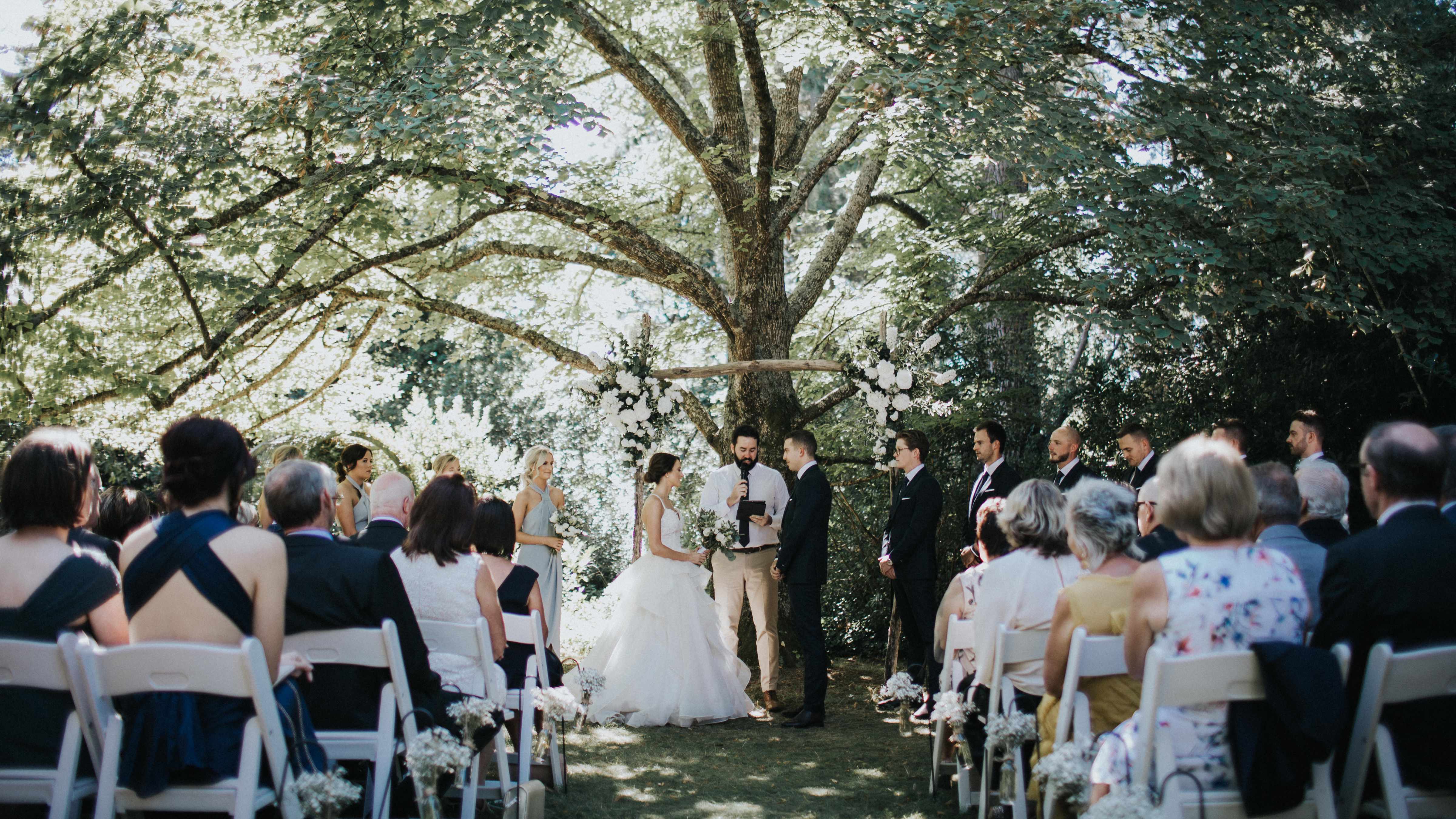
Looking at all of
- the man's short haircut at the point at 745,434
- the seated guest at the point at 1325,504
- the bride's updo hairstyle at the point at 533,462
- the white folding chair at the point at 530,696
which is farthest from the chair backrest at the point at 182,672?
the man's short haircut at the point at 745,434

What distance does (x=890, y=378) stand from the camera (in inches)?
316

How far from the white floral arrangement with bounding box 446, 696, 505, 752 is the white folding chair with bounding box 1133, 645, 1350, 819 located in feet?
6.92

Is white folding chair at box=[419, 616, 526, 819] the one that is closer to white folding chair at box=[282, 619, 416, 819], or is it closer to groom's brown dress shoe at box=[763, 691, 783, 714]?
white folding chair at box=[282, 619, 416, 819]

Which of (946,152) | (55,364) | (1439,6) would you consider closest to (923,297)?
(946,152)

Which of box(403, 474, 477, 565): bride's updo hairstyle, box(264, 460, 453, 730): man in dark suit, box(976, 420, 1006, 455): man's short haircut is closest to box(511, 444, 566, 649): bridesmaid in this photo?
box(976, 420, 1006, 455): man's short haircut

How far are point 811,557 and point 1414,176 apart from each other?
576cm

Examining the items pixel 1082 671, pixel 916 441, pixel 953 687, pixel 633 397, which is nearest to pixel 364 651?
pixel 1082 671

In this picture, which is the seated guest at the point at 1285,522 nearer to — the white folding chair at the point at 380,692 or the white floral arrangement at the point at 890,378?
the white folding chair at the point at 380,692

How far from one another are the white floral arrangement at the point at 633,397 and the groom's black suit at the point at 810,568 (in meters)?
1.71

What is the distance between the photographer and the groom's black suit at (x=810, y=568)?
715 centimetres

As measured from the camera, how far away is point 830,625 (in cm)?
1107

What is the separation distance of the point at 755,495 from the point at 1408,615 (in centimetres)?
558

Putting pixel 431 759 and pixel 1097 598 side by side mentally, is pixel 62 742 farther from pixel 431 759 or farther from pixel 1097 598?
pixel 1097 598

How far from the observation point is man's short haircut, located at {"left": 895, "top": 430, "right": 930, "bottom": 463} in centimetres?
745
